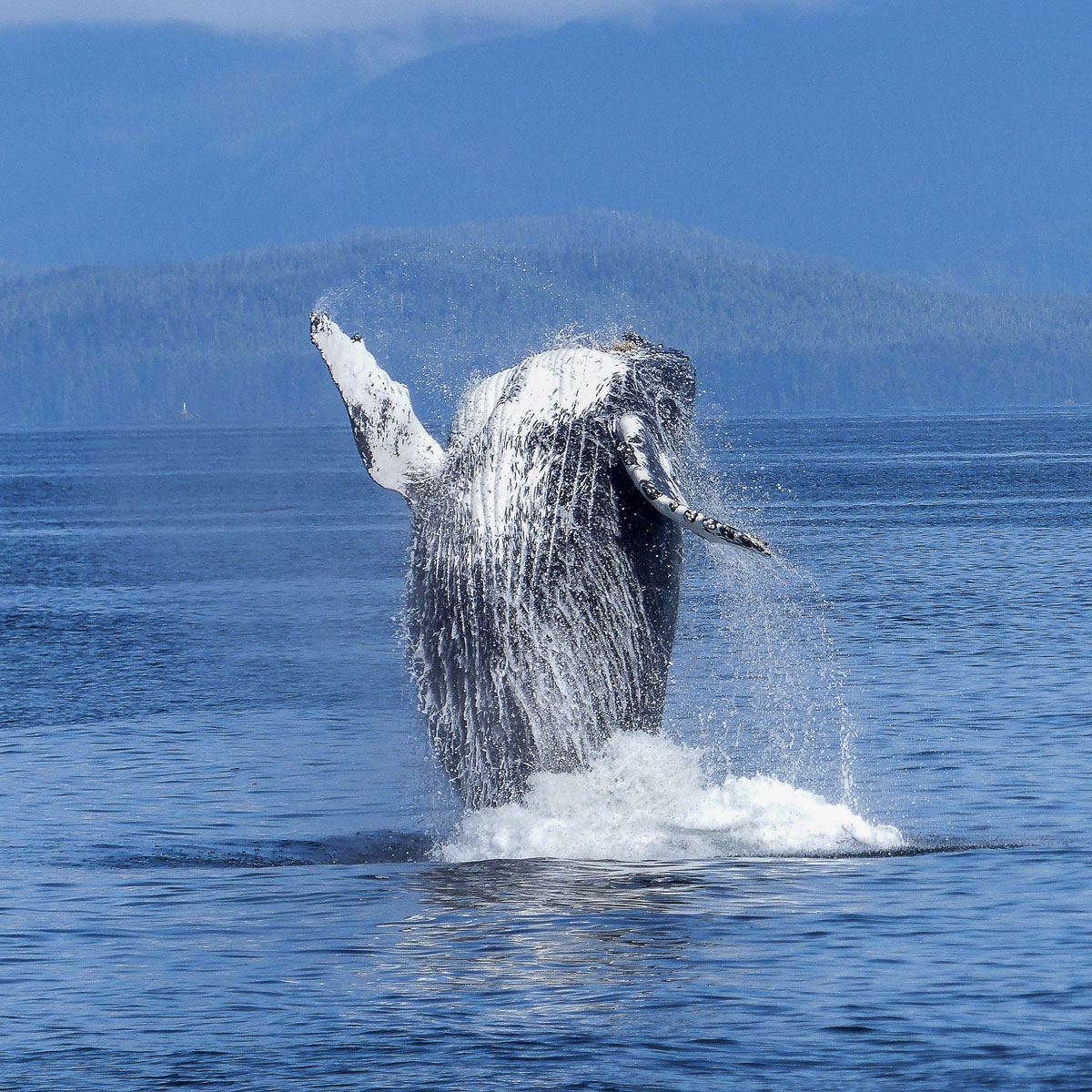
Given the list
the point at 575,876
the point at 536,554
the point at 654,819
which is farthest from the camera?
the point at 654,819

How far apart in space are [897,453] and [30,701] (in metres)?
103

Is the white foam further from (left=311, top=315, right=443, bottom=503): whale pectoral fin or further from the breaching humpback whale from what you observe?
(left=311, top=315, right=443, bottom=503): whale pectoral fin

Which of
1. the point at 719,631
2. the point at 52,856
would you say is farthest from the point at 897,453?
the point at 52,856

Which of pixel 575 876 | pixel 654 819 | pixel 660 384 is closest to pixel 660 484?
pixel 660 384

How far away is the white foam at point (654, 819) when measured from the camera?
13273mm

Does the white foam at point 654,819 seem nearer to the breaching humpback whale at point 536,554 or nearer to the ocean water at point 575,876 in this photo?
the ocean water at point 575,876

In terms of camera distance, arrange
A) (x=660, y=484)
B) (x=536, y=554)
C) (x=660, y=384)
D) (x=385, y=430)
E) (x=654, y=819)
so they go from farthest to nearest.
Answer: (x=654, y=819) → (x=385, y=430) → (x=536, y=554) → (x=660, y=384) → (x=660, y=484)

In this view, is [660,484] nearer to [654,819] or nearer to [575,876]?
[575,876]

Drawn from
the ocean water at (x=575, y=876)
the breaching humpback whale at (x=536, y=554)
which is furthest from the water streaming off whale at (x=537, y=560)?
the ocean water at (x=575, y=876)

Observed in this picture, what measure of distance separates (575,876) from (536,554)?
2.34 m

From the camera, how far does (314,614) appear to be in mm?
35656

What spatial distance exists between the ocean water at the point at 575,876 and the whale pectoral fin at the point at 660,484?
108 centimetres

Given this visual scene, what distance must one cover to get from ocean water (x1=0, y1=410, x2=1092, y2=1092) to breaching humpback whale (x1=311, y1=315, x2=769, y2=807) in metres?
0.48

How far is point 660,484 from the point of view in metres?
11.7
